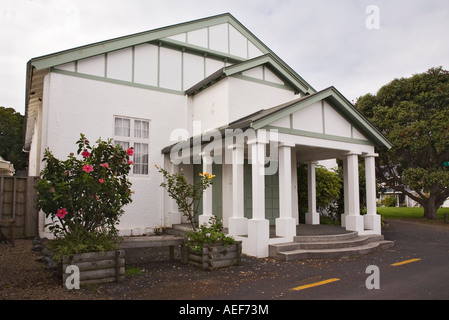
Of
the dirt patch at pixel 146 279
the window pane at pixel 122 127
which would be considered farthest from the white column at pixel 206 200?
the window pane at pixel 122 127

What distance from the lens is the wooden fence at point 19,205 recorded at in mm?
10516

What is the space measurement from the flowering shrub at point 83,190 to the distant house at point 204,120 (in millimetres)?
3623

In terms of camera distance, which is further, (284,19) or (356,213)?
(356,213)

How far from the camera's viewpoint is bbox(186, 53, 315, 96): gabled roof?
11711 mm

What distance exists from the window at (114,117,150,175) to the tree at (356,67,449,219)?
13.3 metres

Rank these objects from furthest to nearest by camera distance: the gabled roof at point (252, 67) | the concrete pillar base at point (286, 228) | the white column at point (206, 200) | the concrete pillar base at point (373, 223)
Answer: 1. the gabled roof at point (252, 67)
2. the concrete pillar base at point (373, 223)
3. the white column at point (206, 200)
4. the concrete pillar base at point (286, 228)

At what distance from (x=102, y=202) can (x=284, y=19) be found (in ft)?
18.6

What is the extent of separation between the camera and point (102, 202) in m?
6.44

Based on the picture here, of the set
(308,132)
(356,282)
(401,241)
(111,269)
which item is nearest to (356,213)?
(401,241)

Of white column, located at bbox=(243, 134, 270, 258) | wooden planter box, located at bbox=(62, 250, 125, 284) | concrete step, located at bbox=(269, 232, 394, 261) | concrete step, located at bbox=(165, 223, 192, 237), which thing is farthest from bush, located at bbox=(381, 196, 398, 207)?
wooden planter box, located at bbox=(62, 250, 125, 284)

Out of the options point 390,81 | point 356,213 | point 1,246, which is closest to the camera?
point 1,246

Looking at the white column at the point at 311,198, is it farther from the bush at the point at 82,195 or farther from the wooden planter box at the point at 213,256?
the bush at the point at 82,195

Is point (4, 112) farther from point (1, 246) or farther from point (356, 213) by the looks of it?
point (356, 213)

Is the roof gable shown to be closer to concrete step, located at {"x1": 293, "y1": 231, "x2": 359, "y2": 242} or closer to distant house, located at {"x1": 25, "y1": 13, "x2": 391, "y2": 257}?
distant house, located at {"x1": 25, "y1": 13, "x2": 391, "y2": 257}
